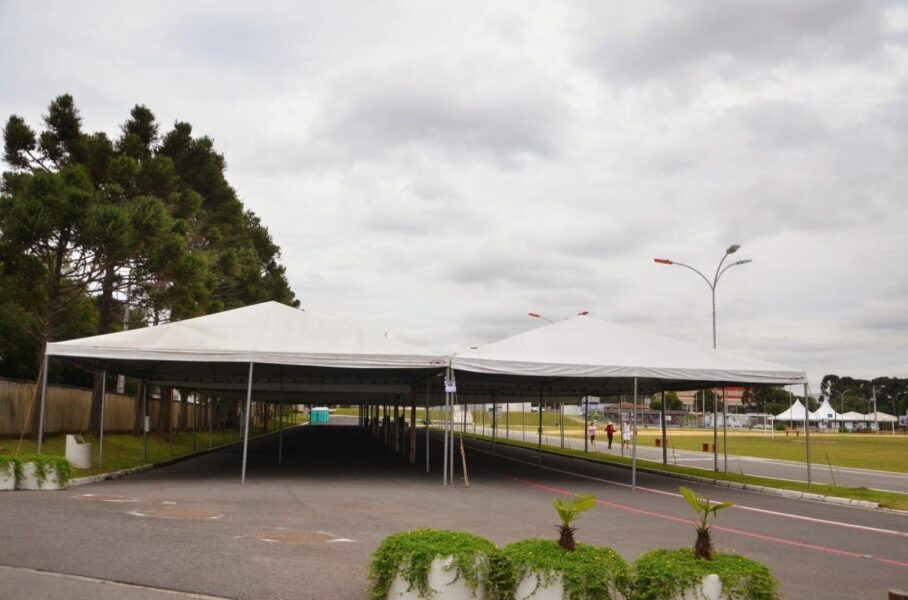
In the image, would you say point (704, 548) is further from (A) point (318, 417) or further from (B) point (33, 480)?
(A) point (318, 417)

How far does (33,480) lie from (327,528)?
24.2 ft

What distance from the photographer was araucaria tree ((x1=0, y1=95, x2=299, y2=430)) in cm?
2400

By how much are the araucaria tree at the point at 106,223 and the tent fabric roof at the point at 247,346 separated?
18.5ft

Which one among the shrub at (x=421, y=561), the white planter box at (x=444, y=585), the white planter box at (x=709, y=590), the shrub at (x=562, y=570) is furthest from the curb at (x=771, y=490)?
the white planter box at (x=444, y=585)

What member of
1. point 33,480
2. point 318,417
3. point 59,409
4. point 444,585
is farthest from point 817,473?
point 318,417

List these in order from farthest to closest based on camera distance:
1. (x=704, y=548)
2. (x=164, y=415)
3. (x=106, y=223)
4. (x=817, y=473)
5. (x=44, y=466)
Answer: (x=164, y=415) → (x=817, y=473) → (x=106, y=223) → (x=44, y=466) → (x=704, y=548)

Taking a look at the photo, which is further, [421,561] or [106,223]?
[106,223]

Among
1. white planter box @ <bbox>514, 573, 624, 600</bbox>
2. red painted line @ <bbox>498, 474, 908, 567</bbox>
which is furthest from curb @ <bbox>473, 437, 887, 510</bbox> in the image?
white planter box @ <bbox>514, 573, 624, 600</bbox>

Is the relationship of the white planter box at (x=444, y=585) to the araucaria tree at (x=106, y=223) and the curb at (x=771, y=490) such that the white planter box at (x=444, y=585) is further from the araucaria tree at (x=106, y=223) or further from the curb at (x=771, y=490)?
the araucaria tree at (x=106, y=223)

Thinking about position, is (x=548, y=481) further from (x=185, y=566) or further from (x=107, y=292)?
(x=107, y=292)

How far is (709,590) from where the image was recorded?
6078 millimetres

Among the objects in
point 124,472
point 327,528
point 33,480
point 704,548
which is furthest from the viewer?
point 124,472

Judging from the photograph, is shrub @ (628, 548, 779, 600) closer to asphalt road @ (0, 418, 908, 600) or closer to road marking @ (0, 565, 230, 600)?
asphalt road @ (0, 418, 908, 600)

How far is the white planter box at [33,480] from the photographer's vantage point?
1523cm
